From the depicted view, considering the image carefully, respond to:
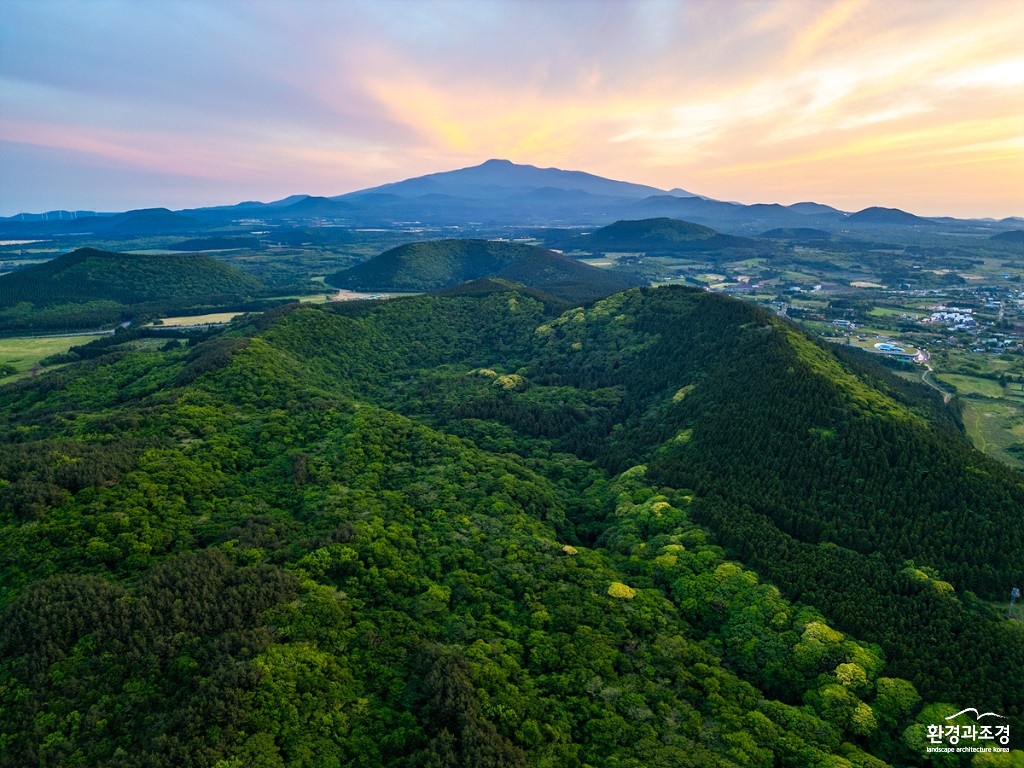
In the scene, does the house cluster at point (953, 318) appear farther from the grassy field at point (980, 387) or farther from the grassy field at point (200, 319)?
the grassy field at point (200, 319)

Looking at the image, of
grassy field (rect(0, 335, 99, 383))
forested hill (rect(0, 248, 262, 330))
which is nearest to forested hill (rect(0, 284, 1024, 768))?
grassy field (rect(0, 335, 99, 383))

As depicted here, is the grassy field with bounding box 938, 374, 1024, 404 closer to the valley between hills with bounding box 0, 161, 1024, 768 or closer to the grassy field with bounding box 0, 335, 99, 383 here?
the valley between hills with bounding box 0, 161, 1024, 768

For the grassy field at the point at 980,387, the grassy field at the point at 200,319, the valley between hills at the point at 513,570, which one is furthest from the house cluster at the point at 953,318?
the grassy field at the point at 200,319

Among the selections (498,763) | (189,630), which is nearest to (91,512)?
(189,630)

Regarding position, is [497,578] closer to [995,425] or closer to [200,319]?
[995,425]

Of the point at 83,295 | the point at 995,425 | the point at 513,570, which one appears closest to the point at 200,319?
the point at 83,295

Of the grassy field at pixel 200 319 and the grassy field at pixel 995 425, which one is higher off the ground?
the grassy field at pixel 200 319

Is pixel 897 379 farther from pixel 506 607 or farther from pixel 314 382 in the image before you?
pixel 314 382
